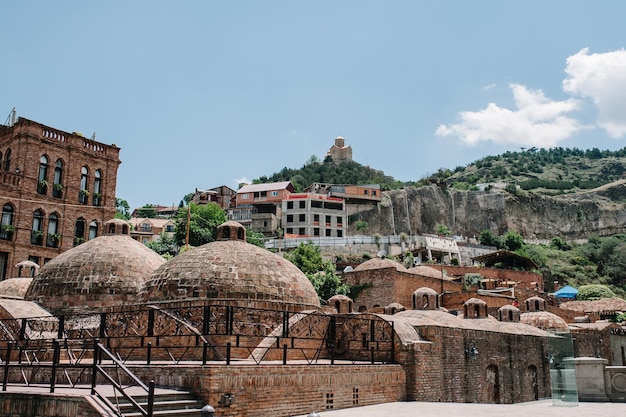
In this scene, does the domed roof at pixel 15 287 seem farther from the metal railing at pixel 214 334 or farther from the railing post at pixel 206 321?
the railing post at pixel 206 321

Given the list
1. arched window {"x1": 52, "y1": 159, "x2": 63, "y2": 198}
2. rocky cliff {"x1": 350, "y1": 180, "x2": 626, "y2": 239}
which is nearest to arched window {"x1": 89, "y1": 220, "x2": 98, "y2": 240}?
arched window {"x1": 52, "y1": 159, "x2": 63, "y2": 198}

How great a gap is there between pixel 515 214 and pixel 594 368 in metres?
85.2

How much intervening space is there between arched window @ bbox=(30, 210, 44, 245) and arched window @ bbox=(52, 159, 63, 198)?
174cm

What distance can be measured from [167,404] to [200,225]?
4938cm

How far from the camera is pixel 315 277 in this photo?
4062 cm

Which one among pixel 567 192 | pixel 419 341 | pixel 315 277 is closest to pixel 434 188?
pixel 567 192

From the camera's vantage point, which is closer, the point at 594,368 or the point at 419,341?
the point at 594,368

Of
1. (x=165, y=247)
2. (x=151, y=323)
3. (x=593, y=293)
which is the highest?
(x=165, y=247)

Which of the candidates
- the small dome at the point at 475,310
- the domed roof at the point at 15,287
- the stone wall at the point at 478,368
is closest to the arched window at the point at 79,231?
the domed roof at the point at 15,287

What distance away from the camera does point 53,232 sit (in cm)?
3506

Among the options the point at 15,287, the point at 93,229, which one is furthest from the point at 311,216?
the point at 15,287

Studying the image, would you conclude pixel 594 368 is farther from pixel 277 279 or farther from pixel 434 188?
pixel 434 188

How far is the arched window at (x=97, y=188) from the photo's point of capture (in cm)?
3744

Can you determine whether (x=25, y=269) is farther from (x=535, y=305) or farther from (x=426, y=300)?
(x=535, y=305)
